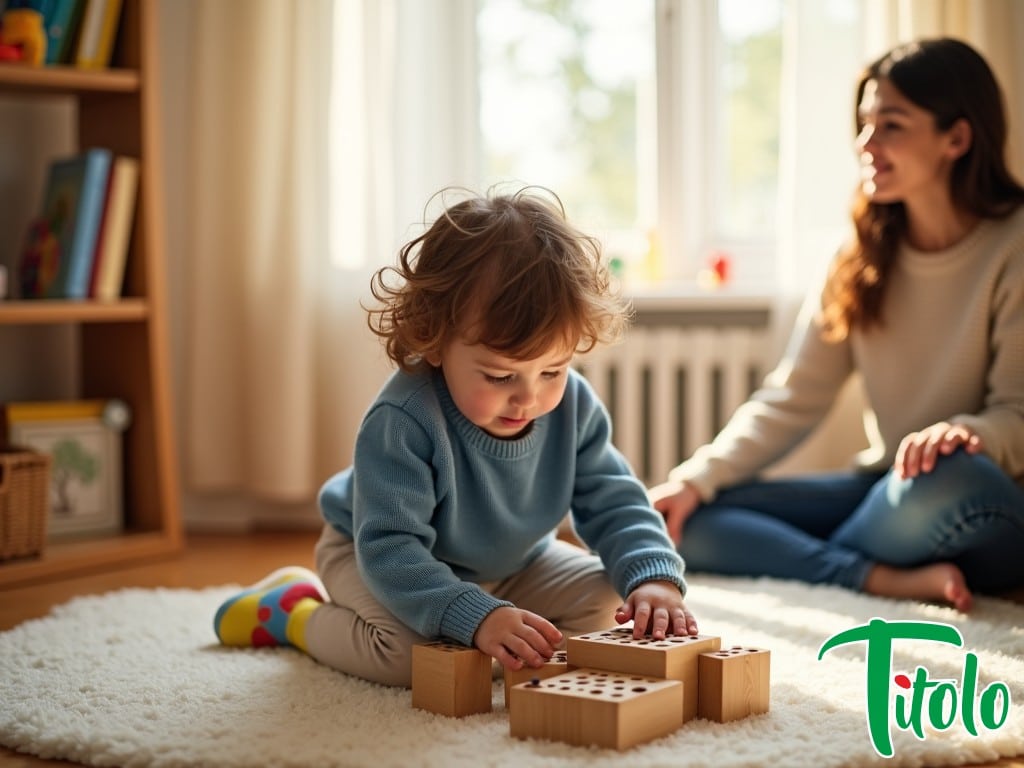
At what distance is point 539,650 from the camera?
1.23 m

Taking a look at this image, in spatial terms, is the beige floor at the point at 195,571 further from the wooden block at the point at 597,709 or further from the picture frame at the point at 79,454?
the wooden block at the point at 597,709

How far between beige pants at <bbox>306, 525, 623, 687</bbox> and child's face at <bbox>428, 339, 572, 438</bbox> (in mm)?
242

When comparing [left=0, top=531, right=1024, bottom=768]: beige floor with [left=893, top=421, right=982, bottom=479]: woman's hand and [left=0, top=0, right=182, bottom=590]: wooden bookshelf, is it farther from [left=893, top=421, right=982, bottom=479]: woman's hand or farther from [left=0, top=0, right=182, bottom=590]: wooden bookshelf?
[left=893, top=421, right=982, bottom=479]: woman's hand

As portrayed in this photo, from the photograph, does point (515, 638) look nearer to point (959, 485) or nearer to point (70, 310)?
point (959, 485)

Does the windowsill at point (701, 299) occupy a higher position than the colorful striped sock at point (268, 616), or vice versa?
the windowsill at point (701, 299)

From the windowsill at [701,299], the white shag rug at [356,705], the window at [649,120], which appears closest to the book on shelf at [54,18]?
the window at [649,120]

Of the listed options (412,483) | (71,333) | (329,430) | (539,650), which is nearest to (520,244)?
(412,483)

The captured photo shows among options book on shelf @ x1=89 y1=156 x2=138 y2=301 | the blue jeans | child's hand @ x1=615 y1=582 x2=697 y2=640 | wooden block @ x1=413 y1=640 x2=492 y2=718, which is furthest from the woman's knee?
book on shelf @ x1=89 y1=156 x2=138 y2=301

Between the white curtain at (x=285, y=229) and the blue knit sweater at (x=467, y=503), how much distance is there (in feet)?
3.46

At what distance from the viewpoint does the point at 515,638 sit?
122cm

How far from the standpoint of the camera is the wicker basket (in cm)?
210

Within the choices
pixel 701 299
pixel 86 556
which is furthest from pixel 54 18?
pixel 701 299

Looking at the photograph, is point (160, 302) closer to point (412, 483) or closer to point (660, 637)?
point (412, 483)

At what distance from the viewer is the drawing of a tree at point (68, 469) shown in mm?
2361
